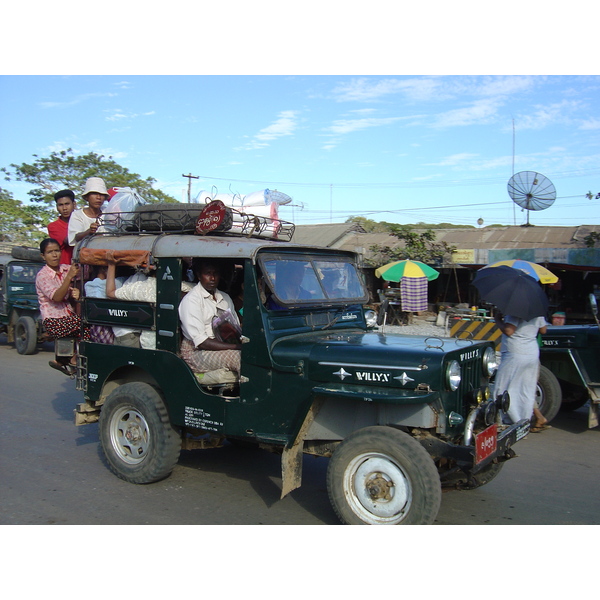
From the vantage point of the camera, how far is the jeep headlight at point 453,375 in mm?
3617

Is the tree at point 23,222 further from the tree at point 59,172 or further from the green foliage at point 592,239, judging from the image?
the green foliage at point 592,239

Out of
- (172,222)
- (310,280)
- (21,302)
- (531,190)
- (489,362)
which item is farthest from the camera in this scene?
(531,190)

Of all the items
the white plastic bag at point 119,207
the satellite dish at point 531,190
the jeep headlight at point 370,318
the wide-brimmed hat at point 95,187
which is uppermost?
the satellite dish at point 531,190

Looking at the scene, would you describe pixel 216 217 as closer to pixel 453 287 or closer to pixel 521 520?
pixel 521 520

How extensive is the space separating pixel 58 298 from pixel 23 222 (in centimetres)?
2351

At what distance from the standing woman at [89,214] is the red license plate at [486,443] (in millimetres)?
4128

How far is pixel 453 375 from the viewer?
12.0 ft

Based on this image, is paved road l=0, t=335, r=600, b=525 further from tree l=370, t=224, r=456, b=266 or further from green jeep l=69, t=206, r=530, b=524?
tree l=370, t=224, r=456, b=266

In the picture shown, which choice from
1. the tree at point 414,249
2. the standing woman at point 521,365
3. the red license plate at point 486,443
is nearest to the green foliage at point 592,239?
the tree at point 414,249

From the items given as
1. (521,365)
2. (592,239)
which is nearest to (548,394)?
(521,365)

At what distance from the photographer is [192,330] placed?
4.62m

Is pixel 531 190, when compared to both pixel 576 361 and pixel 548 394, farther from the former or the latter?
pixel 548 394

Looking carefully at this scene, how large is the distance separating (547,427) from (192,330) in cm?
491

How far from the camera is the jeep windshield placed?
173 inches
